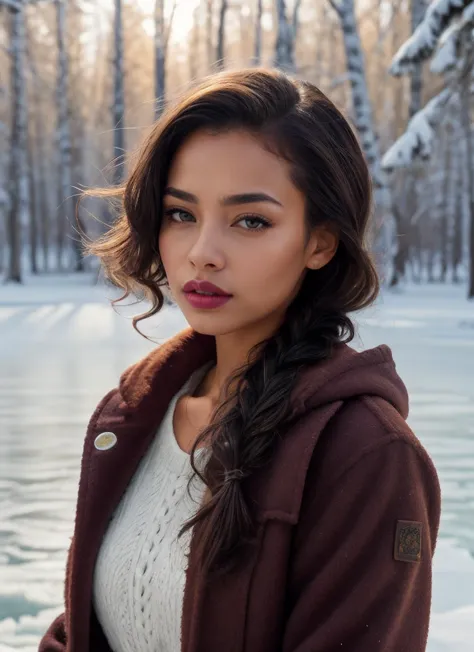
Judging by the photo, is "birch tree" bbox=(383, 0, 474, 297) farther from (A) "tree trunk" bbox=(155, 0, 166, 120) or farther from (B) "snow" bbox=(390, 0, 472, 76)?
(A) "tree trunk" bbox=(155, 0, 166, 120)

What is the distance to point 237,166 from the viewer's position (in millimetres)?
1569

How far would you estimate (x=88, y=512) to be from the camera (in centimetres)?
175

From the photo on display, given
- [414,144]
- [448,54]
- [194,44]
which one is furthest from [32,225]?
[448,54]

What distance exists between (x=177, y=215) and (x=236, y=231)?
0.13 metres

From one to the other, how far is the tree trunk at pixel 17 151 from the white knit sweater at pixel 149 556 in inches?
806

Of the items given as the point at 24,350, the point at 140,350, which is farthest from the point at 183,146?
the point at 24,350

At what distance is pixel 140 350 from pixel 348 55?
32.0ft

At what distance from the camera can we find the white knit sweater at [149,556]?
160cm

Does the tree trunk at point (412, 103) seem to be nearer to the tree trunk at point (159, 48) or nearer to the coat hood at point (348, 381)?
the tree trunk at point (159, 48)

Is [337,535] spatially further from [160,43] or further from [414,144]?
[160,43]

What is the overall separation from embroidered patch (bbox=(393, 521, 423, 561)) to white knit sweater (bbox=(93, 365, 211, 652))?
36 centimetres

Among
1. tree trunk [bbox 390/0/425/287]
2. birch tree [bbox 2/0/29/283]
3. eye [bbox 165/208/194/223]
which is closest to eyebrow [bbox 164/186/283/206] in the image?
eye [bbox 165/208/194/223]

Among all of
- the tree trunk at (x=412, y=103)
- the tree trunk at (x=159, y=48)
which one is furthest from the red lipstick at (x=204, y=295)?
the tree trunk at (x=159, y=48)

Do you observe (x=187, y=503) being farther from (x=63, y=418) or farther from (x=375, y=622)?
(x=63, y=418)
